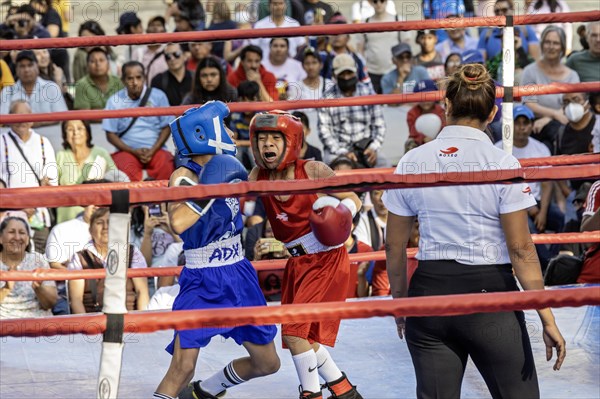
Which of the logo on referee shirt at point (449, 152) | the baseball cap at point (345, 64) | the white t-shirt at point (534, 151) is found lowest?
the white t-shirt at point (534, 151)

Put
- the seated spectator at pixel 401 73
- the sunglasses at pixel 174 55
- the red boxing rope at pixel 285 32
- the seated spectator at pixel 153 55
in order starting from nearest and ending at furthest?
the red boxing rope at pixel 285 32 → the sunglasses at pixel 174 55 → the seated spectator at pixel 153 55 → the seated spectator at pixel 401 73

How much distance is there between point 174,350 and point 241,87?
143 inches

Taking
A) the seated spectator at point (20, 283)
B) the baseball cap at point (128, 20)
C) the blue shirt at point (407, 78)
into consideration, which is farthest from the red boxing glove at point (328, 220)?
the baseball cap at point (128, 20)

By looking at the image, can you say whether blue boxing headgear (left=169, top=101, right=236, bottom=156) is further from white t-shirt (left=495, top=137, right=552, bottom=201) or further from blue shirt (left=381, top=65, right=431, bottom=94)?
blue shirt (left=381, top=65, right=431, bottom=94)

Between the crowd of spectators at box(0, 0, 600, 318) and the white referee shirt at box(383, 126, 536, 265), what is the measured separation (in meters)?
1.76

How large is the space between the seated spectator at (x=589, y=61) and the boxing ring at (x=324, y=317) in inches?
121

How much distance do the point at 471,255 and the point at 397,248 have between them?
232 mm

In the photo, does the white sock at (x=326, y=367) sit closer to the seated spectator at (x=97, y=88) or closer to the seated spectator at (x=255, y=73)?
the seated spectator at (x=255, y=73)

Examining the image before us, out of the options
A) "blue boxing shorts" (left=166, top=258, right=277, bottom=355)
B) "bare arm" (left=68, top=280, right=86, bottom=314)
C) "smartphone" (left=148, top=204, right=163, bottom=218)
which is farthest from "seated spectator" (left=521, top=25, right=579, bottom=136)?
"blue boxing shorts" (left=166, top=258, right=277, bottom=355)

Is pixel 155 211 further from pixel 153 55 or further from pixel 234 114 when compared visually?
pixel 153 55

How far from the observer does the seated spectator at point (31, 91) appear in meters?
7.18

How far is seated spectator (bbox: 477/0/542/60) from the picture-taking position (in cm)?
834

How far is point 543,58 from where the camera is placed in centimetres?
722

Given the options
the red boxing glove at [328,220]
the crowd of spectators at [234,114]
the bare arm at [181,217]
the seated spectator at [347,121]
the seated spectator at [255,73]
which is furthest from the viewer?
the seated spectator at [255,73]
